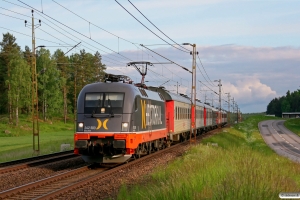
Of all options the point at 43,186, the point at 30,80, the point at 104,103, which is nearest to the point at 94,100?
the point at 104,103

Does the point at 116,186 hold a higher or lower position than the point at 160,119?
lower

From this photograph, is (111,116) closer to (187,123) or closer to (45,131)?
(187,123)

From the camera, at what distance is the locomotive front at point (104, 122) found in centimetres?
1855

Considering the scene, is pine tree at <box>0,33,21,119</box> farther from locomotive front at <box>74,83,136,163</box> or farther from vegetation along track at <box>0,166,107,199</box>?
vegetation along track at <box>0,166,107,199</box>

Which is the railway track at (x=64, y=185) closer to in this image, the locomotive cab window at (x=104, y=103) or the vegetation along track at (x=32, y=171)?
the vegetation along track at (x=32, y=171)

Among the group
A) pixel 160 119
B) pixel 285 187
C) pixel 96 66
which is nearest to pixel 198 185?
pixel 285 187

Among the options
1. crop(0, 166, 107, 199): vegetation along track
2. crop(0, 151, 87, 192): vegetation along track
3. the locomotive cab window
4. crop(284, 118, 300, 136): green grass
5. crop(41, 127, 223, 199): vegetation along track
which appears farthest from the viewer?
crop(284, 118, 300, 136): green grass

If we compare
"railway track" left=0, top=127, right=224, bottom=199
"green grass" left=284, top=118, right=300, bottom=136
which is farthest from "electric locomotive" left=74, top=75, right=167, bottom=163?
"green grass" left=284, top=118, right=300, bottom=136

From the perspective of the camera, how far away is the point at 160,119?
2622 cm

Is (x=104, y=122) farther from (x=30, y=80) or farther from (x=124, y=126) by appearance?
(x=30, y=80)

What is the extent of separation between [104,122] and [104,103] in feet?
2.74

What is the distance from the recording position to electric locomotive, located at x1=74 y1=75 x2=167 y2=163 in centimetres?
1856

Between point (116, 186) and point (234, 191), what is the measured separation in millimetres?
6278

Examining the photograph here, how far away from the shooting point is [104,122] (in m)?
18.8
